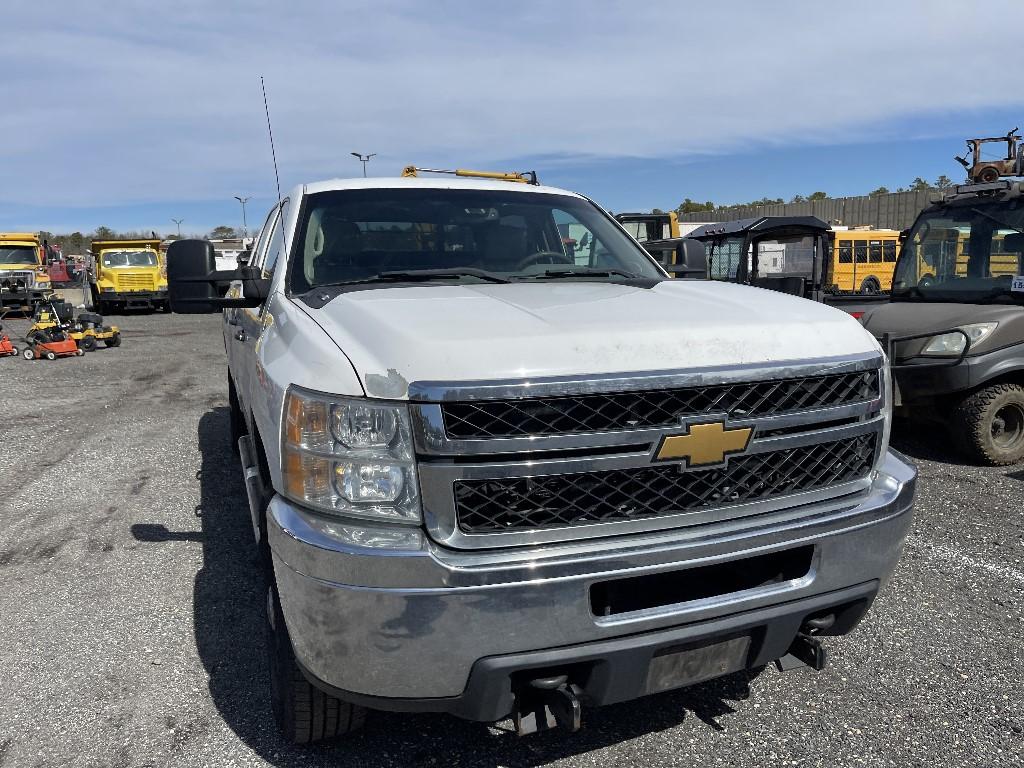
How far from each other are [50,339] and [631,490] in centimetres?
1449

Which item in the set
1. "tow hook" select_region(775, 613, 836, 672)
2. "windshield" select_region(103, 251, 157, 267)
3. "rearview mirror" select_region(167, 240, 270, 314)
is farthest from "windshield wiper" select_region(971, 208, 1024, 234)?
"windshield" select_region(103, 251, 157, 267)

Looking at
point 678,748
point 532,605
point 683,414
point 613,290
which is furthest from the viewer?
point 613,290

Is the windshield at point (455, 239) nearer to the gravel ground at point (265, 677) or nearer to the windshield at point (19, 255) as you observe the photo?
the gravel ground at point (265, 677)

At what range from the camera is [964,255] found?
6734mm

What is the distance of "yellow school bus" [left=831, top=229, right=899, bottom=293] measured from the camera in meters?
25.7

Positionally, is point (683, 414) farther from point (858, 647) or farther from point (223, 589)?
point (223, 589)

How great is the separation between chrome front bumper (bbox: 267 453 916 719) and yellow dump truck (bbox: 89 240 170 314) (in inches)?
927

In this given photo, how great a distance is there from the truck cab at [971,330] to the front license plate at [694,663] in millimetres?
4201

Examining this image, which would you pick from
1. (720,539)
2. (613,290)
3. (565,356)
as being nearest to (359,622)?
(565,356)

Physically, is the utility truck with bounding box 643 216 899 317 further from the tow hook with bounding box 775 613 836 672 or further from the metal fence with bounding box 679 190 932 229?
the metal fence with bounding box 679 190 932 229

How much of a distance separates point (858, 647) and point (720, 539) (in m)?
1.55

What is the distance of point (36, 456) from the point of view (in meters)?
6.65

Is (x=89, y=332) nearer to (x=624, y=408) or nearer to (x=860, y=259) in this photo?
(x=624, y=408)

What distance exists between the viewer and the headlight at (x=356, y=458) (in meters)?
1.94
